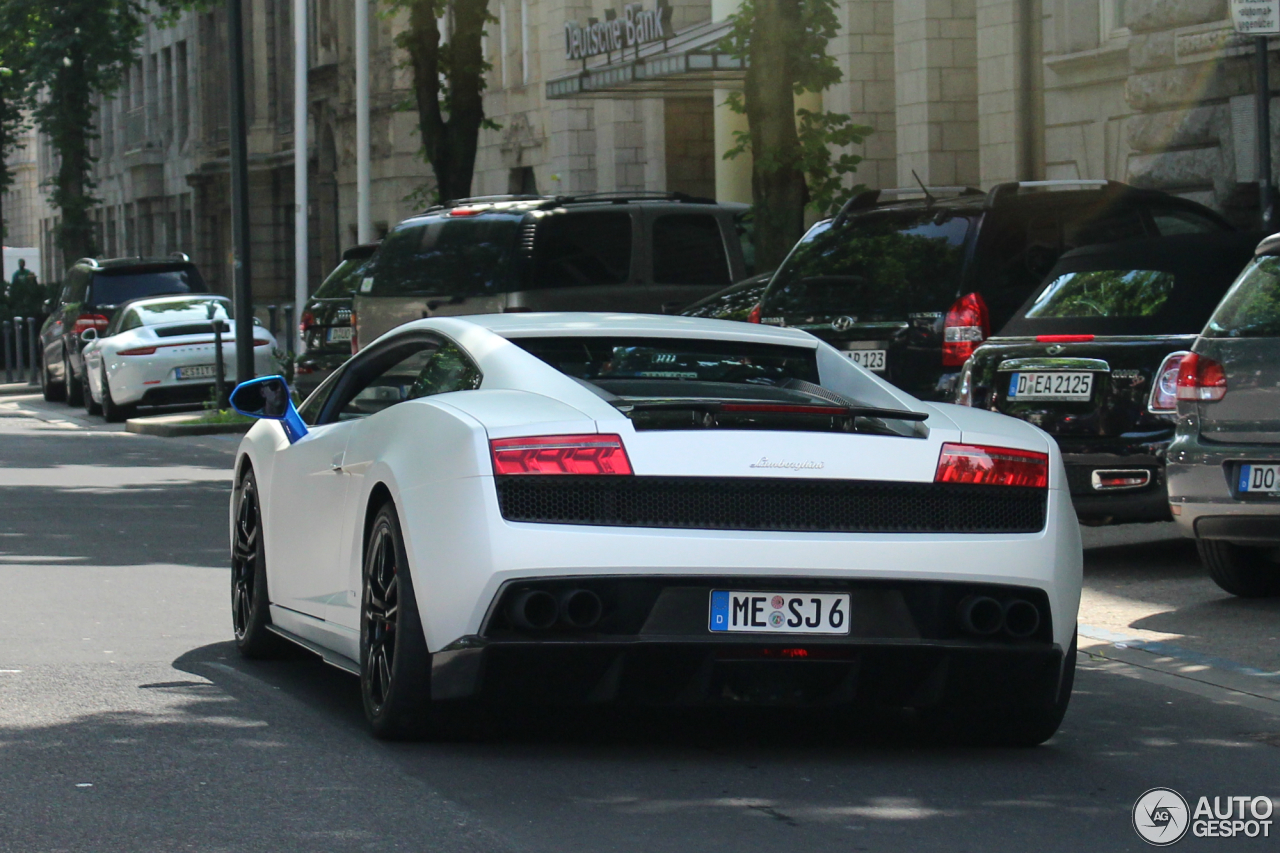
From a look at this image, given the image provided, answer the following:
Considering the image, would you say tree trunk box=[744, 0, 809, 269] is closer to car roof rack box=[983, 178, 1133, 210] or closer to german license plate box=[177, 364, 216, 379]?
car roof rack box=[983, 178, 1133, 210]

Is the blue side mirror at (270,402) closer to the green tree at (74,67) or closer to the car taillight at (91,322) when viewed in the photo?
the car taillight at (91,322)

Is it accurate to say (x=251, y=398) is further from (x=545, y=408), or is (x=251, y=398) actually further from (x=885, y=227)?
(x=885, y=227)

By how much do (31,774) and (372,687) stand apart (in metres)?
0.99

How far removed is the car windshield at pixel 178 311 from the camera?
1028 inches

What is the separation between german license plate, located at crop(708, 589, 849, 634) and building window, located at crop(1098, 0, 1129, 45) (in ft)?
57.7

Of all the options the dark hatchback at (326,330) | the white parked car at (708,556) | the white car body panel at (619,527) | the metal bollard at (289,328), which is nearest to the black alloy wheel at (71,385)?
the metal bollard at (289,328)

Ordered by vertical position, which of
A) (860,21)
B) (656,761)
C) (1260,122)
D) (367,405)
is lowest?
(656,761)

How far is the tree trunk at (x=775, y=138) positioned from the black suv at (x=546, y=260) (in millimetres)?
447

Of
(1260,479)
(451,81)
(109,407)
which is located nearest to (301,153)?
(451,81)

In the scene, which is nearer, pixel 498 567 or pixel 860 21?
pixel 498 567

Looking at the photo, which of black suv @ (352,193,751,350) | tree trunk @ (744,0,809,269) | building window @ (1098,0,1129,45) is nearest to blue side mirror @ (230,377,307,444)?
black suv @ (352,193,751,350)

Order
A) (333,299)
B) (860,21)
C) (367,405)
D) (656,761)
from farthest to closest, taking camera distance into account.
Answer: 1. (860,21)
2. (333,299)
3. (367,405)
4. (656,761)

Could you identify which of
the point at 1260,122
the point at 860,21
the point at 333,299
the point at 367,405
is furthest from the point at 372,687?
the point at 860,21

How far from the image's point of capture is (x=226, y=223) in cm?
6125
